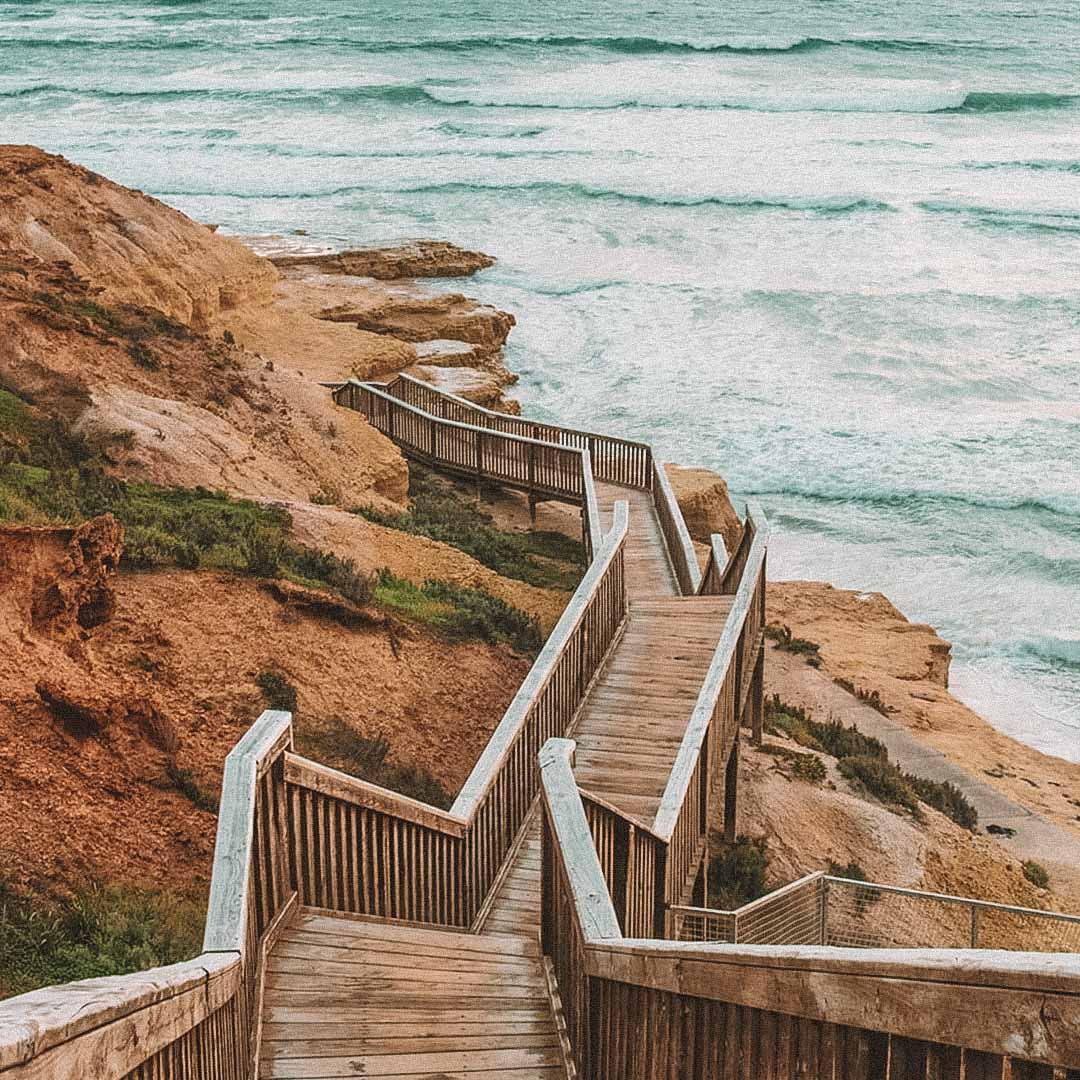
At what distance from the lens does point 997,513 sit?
27641mm

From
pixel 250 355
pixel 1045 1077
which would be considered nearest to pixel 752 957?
pixel 1045 1077

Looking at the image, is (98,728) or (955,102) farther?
(955,102)

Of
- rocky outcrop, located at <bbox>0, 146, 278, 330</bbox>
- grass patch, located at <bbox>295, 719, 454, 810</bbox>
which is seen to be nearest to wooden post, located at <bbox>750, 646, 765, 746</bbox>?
grass patch, located at <bbox>295, 719, 454, 810</bbox>

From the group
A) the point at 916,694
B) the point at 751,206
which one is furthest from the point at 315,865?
the point at 751,206

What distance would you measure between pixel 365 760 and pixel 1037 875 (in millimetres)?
7638

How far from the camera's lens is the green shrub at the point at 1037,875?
14.1 metres

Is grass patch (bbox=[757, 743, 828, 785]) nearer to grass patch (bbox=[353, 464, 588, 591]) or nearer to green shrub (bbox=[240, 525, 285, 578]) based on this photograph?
grass patch (bbox=[353, 464, 588, 591])

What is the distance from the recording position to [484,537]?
1984 centimetres

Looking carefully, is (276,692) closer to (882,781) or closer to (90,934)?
(90,934)

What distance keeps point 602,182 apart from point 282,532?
44.5 metres

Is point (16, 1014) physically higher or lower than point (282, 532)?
higher

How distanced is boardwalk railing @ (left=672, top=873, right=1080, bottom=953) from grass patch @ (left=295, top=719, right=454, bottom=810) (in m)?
2.40

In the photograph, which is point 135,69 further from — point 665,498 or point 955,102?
point 665,498

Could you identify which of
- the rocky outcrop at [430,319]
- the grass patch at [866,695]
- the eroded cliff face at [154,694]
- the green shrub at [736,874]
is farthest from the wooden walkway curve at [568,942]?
the rocky outcrop at [430,319]
